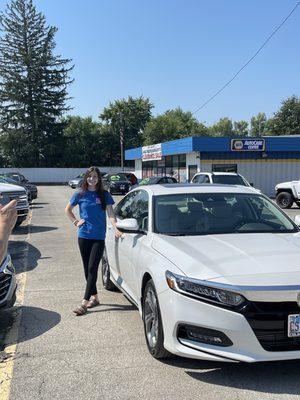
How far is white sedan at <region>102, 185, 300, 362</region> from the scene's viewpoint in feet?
12.9

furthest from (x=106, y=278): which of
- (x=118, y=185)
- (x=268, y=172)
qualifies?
(x=268, y=172)

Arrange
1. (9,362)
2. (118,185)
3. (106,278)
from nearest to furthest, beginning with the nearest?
(9,362) → (106,278) → (118,185)

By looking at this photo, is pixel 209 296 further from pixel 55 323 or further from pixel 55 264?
pixel 55 264

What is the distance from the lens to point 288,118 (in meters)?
75.4

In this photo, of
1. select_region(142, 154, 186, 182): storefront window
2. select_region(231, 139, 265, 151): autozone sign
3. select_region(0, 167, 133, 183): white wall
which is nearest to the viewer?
select_region(231, 139, 265, 151): autozone sign

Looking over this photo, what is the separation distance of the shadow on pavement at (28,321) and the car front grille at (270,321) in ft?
8.22

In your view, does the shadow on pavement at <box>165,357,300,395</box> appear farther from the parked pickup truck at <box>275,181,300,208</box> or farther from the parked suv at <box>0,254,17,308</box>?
the parked pickup truck at <box>275,181,300,208</box>

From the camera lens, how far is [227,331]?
3.92 m

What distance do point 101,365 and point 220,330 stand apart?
1.22 meters

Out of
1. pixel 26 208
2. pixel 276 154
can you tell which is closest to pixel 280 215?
pixel 26 208

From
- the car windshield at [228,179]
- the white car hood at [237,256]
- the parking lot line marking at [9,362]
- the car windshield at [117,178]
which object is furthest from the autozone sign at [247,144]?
the white car hood at [237,256]

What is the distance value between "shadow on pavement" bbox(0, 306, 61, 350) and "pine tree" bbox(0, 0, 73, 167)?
69806 millimetres

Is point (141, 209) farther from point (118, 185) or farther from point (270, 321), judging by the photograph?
point (118, 185)

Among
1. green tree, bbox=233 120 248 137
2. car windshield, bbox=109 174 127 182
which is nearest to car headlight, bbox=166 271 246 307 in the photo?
car windshield, bbox=109 174 127 182
